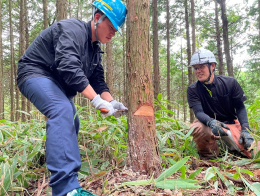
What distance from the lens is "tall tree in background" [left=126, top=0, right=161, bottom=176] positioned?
167cm

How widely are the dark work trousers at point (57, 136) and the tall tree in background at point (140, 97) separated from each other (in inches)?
19.9

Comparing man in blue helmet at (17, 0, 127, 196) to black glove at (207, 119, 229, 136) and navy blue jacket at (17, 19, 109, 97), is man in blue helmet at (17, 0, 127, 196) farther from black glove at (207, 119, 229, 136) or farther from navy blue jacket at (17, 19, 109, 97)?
black glove at (207, 119, 229, 136)

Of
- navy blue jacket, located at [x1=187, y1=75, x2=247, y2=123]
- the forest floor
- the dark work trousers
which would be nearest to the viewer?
the dark work trousers

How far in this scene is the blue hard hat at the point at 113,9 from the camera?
1772mm

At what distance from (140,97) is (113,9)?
852 millimetres

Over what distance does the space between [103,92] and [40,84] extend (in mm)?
893

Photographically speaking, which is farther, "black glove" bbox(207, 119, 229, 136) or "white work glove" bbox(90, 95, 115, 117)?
"black glove" bbox(207, 119, 229, 136)

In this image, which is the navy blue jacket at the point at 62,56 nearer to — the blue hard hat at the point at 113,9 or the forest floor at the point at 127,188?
the blue hard hat at the point at 113,9

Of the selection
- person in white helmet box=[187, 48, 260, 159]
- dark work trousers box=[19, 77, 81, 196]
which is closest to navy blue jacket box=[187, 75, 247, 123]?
person in white helmet box=[187, 48, 260, 159]

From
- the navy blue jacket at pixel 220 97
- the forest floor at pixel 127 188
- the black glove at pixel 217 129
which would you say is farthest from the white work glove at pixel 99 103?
the navy blue jacket at pixel 220 97

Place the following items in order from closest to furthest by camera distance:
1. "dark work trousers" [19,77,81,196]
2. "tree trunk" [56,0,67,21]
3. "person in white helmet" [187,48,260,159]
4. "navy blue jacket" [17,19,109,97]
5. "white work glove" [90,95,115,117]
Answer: "dark work trousers" [19,77,81,196] < "navy blue jacket" [17,19,109,97] < "white work glove" [90,95,115,117] < "person in white helmet" [187,48,260,159] < "tree trunk" [56,0,67,21]

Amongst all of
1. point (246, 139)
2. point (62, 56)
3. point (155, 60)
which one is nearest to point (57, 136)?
point (62, 56)

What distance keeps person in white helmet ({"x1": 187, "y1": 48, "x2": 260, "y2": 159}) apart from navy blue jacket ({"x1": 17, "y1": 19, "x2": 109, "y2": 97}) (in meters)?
1.68

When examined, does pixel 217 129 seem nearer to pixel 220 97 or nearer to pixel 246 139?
pixel 246 139
